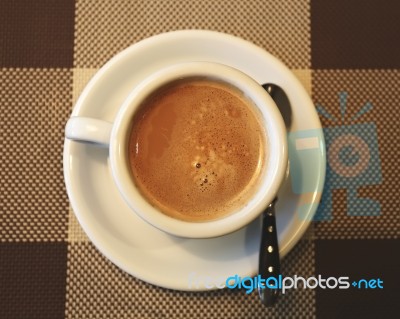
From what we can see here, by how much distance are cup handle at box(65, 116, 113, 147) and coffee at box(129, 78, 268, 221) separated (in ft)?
0.15

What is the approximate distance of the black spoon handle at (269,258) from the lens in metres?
0.67

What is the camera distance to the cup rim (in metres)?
0.61

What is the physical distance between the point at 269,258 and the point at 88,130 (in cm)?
33

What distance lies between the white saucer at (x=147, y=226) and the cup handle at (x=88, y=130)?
0.26 ft

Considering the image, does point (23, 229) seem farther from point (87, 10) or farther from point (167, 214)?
point (87, 10)

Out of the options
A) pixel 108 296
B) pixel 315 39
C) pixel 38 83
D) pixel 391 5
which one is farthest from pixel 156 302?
pixel 391 5

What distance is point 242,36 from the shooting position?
2.64 ft

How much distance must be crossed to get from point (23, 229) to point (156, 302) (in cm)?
26

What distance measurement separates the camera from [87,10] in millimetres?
798
